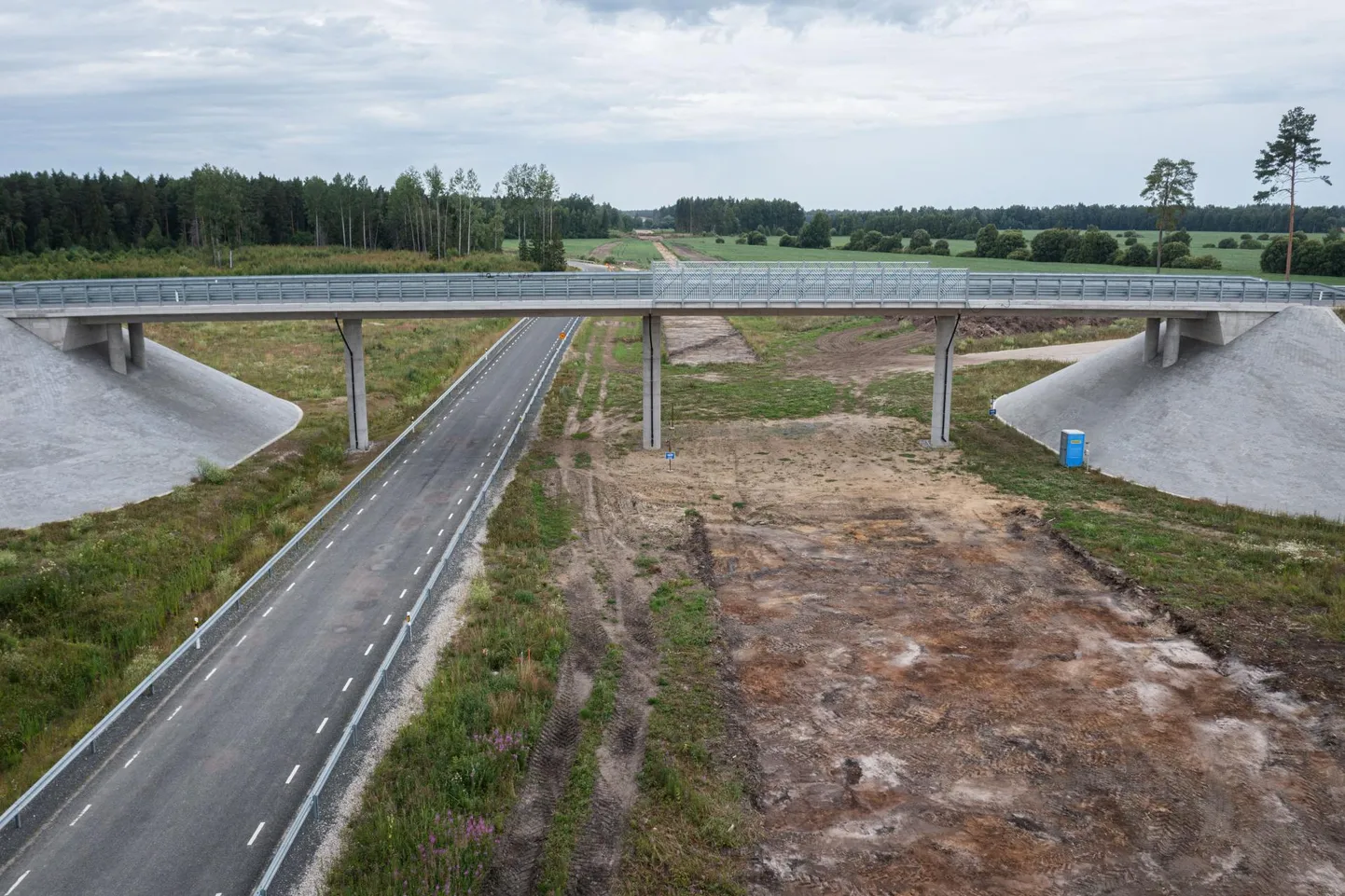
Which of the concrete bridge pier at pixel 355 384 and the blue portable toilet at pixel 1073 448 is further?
the concrete bridge pier at pixel 355 384

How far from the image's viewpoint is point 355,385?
50.5 m

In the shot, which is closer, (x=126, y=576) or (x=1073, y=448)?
(x=126, y=576)

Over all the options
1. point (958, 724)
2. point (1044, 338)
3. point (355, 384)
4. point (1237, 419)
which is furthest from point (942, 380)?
point (1044, 338)

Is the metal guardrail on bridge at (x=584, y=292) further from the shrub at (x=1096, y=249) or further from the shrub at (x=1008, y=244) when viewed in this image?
the shrub at (x=1008, y=244)

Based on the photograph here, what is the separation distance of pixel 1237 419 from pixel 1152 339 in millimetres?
8666

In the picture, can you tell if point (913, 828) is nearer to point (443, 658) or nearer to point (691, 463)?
point (443, 658)

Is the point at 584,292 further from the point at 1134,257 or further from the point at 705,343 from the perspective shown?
the point at 1134,257

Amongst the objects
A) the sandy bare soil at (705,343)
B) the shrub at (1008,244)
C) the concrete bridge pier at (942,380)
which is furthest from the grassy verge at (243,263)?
the shrub at (1008,244)

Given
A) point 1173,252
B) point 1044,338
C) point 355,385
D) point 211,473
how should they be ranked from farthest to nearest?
point 1173,252, point 1044,338, point 355,385, point 211,473

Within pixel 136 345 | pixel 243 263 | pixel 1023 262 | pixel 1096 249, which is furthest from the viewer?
pixel 1023 262

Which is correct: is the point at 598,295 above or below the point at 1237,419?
above

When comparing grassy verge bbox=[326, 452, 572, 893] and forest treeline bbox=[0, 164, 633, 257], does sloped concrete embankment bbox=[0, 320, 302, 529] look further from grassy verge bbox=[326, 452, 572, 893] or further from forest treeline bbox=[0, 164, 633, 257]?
forest treeline bbox=[0, 164, 633, 257]

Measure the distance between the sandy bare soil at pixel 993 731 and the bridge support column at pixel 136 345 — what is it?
3460cm

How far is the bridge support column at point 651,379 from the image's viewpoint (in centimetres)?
5162
